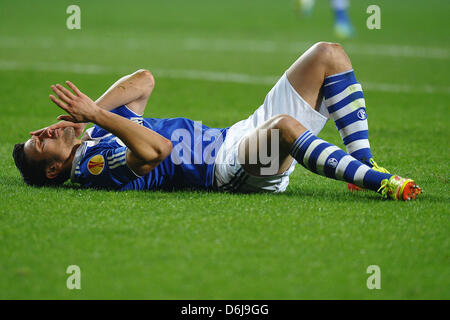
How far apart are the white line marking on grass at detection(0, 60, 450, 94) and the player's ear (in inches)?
242

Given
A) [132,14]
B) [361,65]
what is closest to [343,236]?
[361,65]

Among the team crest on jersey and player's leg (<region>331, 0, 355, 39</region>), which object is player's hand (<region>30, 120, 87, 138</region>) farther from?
player's leg (<region>331, 0, 355, 39</region>)

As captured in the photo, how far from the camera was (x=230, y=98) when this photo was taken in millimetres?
9234

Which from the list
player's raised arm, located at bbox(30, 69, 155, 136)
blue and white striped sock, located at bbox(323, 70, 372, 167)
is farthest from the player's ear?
blue and white striped sock, located at bbox(323, 70, 372, 167)

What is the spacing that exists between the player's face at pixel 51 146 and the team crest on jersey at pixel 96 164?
8.0 inches

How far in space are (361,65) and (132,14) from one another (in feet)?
35.6

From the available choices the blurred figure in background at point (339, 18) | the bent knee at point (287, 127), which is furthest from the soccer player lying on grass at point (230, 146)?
the blurred figure in background at point (339, 18)

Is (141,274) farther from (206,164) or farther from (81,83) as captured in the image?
(81,83)

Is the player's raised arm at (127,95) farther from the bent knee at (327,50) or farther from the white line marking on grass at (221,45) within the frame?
the white line marking on grass at (221,45)

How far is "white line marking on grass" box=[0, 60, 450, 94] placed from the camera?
396 inches

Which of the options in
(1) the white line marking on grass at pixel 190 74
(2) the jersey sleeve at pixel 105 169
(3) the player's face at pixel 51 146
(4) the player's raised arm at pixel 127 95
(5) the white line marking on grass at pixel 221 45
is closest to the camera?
(2) the jersey sleeve at pixel 105 169

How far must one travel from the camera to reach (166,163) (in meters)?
4.54

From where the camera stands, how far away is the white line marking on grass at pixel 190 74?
1005 centimetres

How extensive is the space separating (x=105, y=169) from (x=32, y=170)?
1.67 feet
